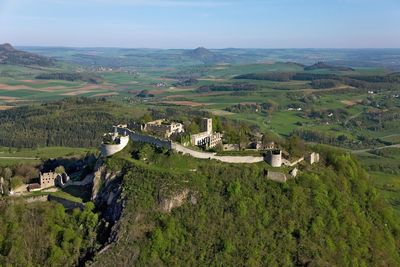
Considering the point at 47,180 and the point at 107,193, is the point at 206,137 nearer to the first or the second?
the point at 107,193

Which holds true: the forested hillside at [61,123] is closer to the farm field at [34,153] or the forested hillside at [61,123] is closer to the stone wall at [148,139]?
the farm field at [34,153]

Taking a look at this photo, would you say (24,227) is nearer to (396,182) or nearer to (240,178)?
(240,178)

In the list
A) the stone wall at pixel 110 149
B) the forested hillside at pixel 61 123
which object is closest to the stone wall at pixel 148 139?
the stone wall at pixel 110 149

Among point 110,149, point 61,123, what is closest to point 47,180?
point 110,149

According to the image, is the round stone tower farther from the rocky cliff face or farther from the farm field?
the farm field

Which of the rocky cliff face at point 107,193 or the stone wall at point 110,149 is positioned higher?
the stone wall at point 110,149

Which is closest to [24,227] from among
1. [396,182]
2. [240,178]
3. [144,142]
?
[144,142]
